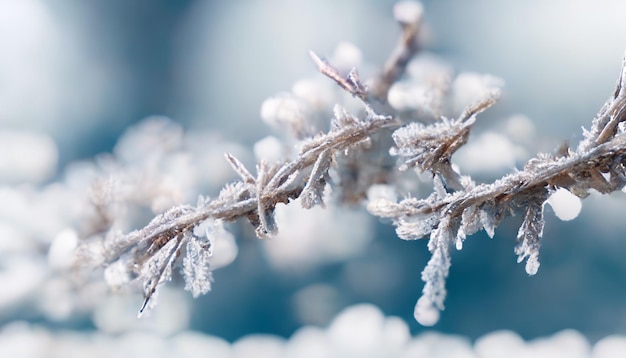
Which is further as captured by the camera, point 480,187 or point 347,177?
point 347,177

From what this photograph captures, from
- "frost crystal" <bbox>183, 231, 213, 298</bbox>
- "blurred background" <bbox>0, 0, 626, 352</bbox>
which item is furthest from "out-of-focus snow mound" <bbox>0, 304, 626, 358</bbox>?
"frost crystal" <bbox>183, 231, 213, 298</bbox>

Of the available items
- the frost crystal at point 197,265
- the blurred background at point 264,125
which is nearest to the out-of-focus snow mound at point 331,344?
the blurred background at point 264,125

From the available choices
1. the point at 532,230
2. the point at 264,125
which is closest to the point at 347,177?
the point at 264,125

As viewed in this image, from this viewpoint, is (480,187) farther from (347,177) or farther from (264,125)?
(264,125)

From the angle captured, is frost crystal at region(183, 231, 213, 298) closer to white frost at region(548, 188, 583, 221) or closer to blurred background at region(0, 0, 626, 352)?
blurred background at region(0, 0, 626, 352)

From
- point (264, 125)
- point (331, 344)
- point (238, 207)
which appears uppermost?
point (264, 125)

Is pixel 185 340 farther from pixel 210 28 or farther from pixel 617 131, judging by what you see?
pixel 617 131
